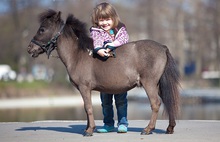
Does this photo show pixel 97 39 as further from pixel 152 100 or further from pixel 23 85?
pixel 23 85

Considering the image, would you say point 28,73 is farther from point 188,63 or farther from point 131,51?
point 131,51

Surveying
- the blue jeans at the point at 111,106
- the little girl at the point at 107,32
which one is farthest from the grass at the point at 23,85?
the little girl at the point at 107,32

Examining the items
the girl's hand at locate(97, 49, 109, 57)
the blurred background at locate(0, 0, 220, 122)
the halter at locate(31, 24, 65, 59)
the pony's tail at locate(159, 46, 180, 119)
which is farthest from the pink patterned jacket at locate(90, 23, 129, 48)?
the blurred background at locate(0, 0, 220, 122)

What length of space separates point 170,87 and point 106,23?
1.59 metres

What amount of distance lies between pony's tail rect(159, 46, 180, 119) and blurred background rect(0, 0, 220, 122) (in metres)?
26.9

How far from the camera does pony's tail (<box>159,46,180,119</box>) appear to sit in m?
11.4

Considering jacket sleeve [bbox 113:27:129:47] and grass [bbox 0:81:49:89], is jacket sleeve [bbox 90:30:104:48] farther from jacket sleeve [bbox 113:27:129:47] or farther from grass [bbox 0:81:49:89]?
grass [bbox 0:81:49:89]

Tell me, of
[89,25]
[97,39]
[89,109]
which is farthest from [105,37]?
[89,25]

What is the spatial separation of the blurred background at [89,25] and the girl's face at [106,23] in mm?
26698

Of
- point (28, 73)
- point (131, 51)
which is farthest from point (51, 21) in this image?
point (28, 73)

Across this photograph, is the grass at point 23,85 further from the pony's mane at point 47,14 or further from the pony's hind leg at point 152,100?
the pony's hind leg at point 152,100

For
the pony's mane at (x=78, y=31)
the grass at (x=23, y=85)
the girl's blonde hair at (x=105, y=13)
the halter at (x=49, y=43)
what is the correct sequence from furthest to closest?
the grass at (x=23, y=85) < the halter at (x=49, y=43) < the pony's mane at (x=78, y=31) < the girl's blonde hair at (x=105, y=13)

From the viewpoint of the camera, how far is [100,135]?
37.3ft

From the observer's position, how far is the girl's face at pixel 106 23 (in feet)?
38.0
